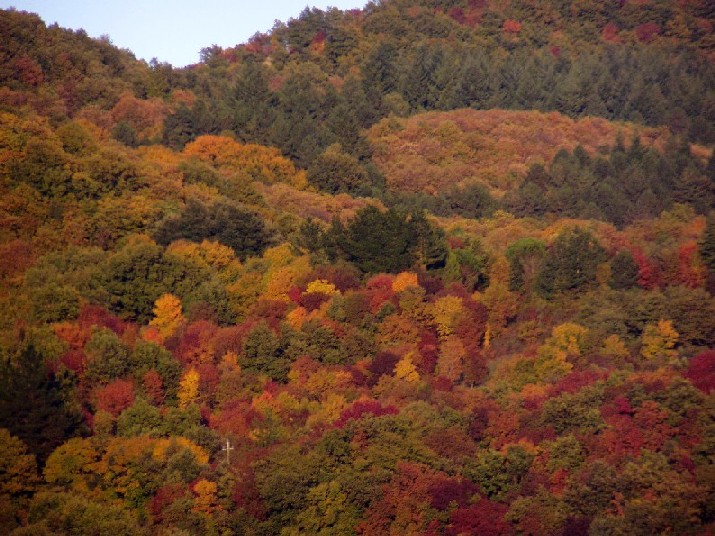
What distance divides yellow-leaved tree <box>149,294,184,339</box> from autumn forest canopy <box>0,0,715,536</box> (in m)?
0.12

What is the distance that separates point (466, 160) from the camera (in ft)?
337

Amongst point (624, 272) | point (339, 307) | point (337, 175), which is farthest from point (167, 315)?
point (337, 175)

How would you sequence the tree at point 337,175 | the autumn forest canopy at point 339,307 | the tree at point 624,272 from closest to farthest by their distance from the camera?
1. the autumn forest canopy at point 339,307
2. the tree at point 624,272
3. the tree at point 337,175

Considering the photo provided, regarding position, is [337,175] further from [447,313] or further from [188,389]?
[188,389]

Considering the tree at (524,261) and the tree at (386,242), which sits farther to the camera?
the tree at (524,261)

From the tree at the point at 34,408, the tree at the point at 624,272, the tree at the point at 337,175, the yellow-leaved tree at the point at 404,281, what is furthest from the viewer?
the tree at the point at 337,175

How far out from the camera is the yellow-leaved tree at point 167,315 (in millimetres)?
55875

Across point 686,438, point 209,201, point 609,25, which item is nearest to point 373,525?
point 686,438

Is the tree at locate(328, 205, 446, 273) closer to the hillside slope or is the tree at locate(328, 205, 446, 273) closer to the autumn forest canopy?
the autumn forest canopy

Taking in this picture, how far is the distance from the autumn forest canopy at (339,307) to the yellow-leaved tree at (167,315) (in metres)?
0.12

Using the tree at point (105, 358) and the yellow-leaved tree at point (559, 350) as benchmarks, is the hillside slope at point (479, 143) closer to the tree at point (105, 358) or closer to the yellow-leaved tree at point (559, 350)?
the yellow-leaved tree at point (559, 350)

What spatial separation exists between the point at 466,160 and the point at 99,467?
6512cm

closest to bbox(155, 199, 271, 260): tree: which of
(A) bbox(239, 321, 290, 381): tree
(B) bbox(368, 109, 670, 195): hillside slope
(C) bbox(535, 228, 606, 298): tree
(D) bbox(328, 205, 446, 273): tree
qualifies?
(D) bbox(328, 205, 446, 273): tree

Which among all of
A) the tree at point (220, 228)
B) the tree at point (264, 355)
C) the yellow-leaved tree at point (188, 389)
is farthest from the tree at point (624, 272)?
the yellow-leaved tree at point (188, 389)
